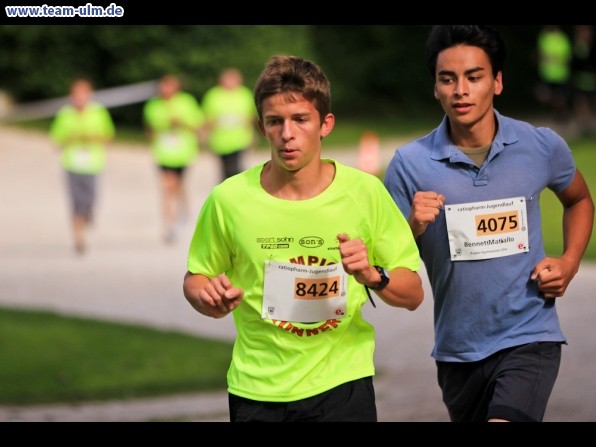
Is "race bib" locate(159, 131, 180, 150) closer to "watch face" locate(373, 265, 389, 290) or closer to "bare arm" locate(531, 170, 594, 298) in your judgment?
"bare arm" locate(531, 170, 594, 298)

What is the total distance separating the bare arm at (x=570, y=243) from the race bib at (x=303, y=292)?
34.3 inches

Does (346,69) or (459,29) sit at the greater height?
(346,69)

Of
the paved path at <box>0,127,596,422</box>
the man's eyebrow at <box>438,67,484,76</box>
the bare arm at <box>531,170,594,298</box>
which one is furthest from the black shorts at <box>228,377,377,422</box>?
the paved path at <box>0,127,596,422</box>

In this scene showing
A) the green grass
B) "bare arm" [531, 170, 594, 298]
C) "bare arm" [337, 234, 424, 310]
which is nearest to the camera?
"bare arm" [337, 234, 424, 310]

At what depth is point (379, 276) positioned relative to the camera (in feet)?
16.3

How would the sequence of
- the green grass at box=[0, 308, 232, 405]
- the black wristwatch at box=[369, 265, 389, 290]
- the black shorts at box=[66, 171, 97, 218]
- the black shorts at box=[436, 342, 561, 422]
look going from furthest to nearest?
the black shorts at box=[66, 171, 97, 218], the green grass at box=[0, 308, 232, 405], the black shorts at box=[436, 342, 561, 422], the black wristwatch at box=[369, 265, 389, 290]

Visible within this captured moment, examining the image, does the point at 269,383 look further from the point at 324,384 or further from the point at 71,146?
the point at 71,146

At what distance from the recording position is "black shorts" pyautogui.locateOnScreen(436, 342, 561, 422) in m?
5.41

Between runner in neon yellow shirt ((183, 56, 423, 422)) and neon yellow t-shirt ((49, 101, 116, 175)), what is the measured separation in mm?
11417

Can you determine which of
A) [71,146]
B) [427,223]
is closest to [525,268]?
[427,223]

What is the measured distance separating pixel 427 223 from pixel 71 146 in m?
11.5

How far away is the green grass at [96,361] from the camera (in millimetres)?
9953

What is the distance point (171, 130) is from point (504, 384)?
1238 centimetres

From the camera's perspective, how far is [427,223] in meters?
5.40
